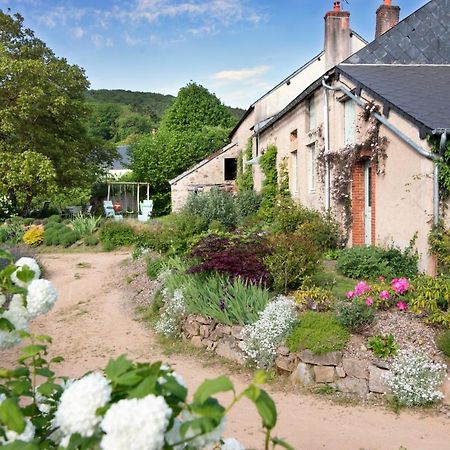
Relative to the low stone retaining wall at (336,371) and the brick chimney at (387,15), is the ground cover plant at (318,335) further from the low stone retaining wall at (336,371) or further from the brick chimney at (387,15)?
the brick chimney at (387,15)

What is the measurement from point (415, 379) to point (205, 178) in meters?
22.2

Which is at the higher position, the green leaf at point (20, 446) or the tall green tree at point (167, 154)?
the tall green tree at point (167, 154)

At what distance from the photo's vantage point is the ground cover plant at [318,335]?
5.30m

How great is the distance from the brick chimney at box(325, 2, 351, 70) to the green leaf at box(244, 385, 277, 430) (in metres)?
17.0

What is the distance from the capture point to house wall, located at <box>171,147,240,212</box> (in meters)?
26.1

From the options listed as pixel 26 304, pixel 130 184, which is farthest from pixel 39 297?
pixel 130 184

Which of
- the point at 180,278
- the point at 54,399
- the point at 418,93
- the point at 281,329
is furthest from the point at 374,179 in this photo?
the point at 54,399

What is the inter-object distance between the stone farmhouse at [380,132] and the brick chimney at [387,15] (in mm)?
34

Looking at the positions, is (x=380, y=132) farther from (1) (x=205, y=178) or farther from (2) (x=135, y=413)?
(1) (x=205, y=178)

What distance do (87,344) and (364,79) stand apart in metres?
7.59

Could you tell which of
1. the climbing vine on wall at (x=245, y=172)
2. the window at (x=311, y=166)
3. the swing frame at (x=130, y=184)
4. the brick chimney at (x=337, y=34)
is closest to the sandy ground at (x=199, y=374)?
the window at (x=311, y=166)

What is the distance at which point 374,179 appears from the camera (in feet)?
34.1

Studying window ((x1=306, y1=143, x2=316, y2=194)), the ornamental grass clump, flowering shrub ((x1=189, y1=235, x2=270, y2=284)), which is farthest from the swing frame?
the ornamental grass clump

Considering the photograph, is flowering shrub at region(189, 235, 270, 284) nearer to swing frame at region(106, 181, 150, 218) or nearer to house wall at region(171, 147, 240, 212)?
house wall at region(171, 147, 240, 212)
